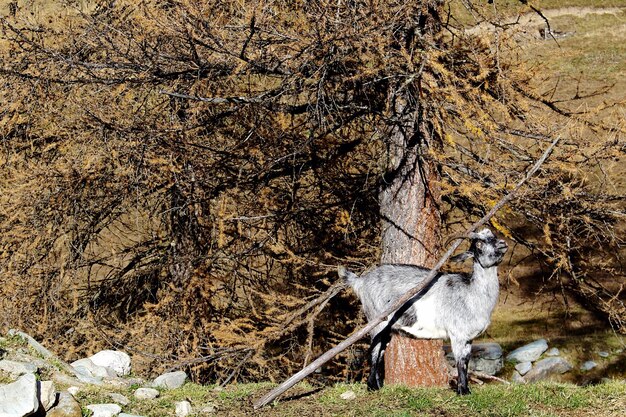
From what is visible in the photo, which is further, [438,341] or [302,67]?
[438,341]

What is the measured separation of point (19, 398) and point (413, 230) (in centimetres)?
539

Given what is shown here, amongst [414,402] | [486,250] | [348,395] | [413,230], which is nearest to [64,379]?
[348,395]

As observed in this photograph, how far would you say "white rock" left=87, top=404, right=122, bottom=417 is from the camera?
282 inches

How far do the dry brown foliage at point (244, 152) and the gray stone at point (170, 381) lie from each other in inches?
33.8

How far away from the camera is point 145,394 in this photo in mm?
7949

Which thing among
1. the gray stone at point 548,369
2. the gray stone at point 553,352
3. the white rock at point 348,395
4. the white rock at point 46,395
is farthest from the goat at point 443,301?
the gray stone at point 553,352

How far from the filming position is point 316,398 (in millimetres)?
8008

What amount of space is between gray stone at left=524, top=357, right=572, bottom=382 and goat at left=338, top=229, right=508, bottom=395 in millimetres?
8896

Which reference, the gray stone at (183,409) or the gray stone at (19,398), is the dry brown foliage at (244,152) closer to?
the gray stone at (183,409)

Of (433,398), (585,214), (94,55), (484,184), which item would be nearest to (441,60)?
(484,184)

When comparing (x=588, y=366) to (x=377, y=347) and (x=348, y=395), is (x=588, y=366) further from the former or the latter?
(x=348, y=395)

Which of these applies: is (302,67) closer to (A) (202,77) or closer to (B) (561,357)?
(A) (202,77)

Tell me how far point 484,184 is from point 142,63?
4.83 meters

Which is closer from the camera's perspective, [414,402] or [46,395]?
[46,395]
